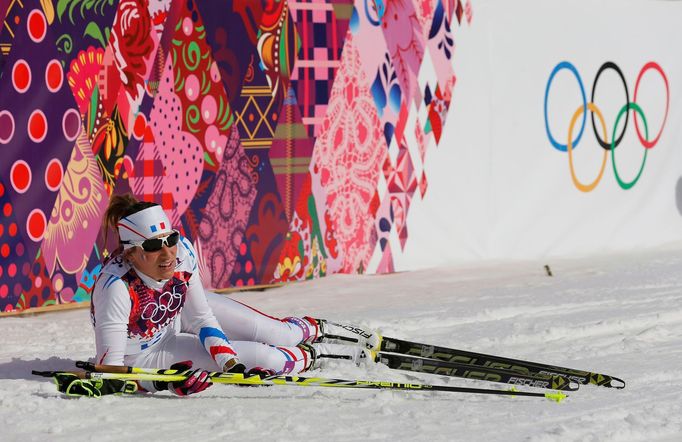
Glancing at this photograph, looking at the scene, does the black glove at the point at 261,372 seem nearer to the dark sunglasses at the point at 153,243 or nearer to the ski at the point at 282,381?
the ski at the point at 282,381

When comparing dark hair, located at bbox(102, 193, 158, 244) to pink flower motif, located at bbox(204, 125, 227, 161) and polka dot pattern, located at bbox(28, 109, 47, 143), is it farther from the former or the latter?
pink flower motif, located at bbox(204, 125, 227, 161)

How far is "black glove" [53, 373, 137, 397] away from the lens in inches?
153

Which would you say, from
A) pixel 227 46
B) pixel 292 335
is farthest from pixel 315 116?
pixel 292 335

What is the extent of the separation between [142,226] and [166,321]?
415mm

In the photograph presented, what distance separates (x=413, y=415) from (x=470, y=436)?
0.94ft

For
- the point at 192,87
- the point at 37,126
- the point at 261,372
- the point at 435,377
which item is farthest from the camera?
the point at 192,87

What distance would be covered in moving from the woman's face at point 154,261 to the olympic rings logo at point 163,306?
0.11m

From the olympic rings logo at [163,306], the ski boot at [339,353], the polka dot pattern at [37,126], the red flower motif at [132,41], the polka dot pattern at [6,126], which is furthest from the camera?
the red flower motif at [132,41]

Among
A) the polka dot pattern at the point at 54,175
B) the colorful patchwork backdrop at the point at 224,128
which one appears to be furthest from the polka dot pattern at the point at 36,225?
the polka dot pattern at the point at 54,175

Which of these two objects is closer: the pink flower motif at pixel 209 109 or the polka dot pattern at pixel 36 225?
the polka dot pattern at pixel 36 225

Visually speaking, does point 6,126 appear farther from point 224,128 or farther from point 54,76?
point 224,128

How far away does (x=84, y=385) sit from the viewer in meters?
3.90

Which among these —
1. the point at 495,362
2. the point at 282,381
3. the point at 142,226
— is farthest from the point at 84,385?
the point at 495,362

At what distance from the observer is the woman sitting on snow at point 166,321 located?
3.94 metres
